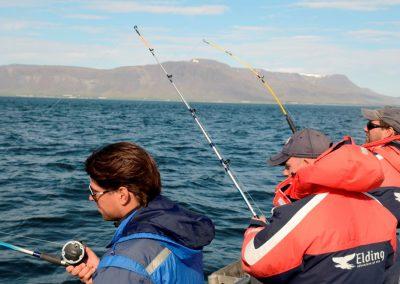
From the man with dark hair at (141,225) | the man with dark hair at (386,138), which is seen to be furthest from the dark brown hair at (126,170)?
the man with dark hair at (386,138)

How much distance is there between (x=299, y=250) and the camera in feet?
10.6

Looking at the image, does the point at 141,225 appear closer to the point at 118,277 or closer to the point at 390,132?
the point at 118,277

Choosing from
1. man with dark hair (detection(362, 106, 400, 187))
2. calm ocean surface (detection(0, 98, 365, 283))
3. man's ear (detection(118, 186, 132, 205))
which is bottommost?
calm ocean surface (detection(0, 98, 365, 283))

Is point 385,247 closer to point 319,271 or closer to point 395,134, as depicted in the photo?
point 319,271

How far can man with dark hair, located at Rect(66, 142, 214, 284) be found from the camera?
2734 mm

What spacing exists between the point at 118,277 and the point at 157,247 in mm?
289

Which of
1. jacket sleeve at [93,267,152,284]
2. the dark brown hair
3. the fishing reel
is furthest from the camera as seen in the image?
the fishing reel

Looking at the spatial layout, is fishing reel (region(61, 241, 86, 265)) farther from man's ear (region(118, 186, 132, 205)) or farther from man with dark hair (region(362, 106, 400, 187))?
man with dark hair (region(362, 106, 400, 187))

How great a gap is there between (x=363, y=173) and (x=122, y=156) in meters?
1.59

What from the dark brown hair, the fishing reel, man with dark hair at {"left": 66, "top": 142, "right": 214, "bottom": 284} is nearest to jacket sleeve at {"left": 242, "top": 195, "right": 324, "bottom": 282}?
man with dark hair at {"left": 66, "top": 142, "right": 214, "bottom": 284}

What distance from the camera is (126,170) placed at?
3.11 m

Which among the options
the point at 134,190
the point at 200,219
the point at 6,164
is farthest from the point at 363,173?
the point at 6,164

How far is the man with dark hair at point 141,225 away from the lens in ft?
8.97

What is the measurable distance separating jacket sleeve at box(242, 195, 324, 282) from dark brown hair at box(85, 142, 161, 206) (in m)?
0.83
